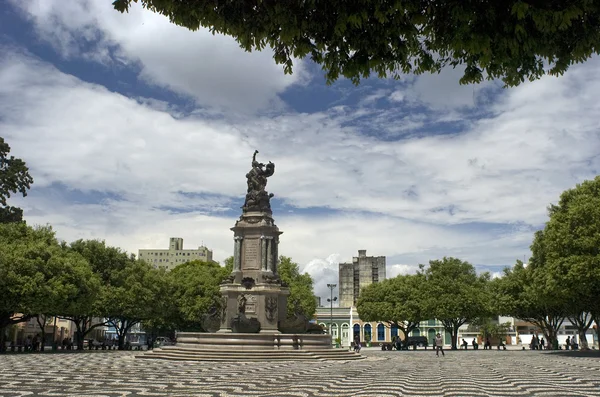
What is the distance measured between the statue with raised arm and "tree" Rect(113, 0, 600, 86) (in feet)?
85.8

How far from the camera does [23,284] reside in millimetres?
33531

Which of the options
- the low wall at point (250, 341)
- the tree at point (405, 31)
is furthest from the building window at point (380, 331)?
the tree at point (405, 31)

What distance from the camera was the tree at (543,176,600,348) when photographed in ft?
101

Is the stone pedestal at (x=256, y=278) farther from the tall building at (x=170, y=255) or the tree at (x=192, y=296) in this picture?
the tall building at (x=170, y=255)

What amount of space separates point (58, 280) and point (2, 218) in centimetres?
1430

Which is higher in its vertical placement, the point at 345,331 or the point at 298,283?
the point at 298,283

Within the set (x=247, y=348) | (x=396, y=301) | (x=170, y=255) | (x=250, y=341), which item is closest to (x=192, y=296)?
(x=396, y=301)

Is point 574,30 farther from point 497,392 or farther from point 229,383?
point 229,383

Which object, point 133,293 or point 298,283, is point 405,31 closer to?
point 133,293

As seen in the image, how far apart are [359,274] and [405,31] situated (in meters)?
138

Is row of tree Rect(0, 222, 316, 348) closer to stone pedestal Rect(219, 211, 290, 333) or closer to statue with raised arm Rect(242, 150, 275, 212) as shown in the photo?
stone pedestal Rect(219, 211, 290, 333)

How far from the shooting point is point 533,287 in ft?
119

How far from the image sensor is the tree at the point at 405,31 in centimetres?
650

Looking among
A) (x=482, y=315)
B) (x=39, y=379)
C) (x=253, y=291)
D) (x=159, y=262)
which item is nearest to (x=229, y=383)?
(x=39, y=379)
